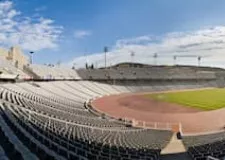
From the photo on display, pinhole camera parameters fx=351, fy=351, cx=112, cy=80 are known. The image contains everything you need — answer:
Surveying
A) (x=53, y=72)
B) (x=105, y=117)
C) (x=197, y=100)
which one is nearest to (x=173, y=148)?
(x=105, y=117)

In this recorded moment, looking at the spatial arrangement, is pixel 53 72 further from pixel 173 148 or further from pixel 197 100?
pixel 173 148

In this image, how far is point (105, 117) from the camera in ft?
99.6

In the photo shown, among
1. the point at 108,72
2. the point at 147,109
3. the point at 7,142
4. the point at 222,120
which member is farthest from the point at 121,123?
the point at 108,72

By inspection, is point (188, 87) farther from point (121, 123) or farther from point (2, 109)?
point (2, 109)

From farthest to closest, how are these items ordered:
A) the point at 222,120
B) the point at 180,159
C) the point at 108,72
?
1. the point at 108,72
2. the point at 222,120
3. the point at 180,159

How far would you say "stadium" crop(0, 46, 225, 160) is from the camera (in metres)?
11.4

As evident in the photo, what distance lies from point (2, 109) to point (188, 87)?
71.8 m

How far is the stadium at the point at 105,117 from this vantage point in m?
11.4

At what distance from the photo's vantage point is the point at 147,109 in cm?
4166

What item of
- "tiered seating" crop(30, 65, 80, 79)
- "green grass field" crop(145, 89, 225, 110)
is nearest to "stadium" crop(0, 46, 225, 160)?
"tiered seating" crop(30, 65, 80, 79)

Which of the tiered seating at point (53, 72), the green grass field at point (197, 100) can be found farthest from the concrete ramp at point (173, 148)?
the tiered seating at point (53, 72)

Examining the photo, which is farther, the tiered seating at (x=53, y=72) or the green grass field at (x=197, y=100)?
the tiered seating at (x=53, y=72)

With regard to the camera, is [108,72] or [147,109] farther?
[108,72]

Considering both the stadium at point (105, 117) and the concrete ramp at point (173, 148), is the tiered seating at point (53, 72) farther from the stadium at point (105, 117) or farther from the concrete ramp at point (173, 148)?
the concrete ramp at point (173, 148)
